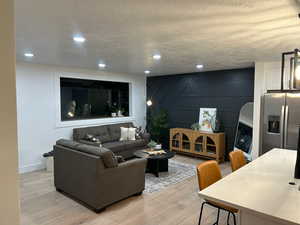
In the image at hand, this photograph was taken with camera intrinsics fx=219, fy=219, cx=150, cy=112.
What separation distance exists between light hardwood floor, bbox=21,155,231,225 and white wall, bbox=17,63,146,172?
3.46 feet

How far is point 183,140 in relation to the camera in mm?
6305

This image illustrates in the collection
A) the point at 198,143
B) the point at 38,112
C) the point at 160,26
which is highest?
the point at 160,26

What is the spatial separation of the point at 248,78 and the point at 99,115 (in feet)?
13.6

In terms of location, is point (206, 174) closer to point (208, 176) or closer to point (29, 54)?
point (208, 176)

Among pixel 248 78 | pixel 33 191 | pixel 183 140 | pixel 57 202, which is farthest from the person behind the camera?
pixel 183 140

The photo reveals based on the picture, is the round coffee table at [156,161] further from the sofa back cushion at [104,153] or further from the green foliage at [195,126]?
the green foliage at [195,126]

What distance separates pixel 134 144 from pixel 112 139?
2.13 feet

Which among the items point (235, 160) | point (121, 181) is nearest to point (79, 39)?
point (121, 181)

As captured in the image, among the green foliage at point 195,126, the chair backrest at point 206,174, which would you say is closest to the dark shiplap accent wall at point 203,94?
the green foliage at point 195,126

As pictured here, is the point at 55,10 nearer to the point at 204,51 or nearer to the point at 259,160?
the point at 204,51

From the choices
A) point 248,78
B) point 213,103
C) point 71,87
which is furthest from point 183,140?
point 71,87

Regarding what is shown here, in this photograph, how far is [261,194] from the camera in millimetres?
1661

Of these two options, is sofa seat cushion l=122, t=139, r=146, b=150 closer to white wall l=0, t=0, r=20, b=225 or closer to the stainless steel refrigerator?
the stainless steel refrigerator

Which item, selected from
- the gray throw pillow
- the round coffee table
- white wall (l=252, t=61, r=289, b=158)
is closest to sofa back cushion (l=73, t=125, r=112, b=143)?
the round coffee table
